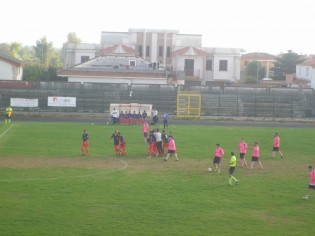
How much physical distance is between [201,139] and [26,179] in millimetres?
18718

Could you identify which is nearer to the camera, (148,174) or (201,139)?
(148,174)

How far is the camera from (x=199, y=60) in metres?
84.6

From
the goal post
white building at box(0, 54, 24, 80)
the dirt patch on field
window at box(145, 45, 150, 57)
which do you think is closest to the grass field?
the dirt patch on field

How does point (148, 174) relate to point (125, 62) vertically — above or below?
below

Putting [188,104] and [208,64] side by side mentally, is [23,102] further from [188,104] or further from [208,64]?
[208,64]

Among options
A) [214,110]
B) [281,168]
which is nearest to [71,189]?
[281,168]

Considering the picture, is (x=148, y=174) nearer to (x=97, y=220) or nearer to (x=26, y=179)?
(x=26, y=179)

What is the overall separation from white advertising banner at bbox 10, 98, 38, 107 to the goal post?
646 inches

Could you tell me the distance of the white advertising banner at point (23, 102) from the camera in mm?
58281

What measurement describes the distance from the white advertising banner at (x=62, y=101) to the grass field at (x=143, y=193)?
21505 mm

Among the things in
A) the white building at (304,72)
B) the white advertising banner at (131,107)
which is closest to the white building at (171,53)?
the white building at (304,72)

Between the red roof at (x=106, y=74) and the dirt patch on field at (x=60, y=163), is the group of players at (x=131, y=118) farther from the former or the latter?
the dirt patch on field at (x=60, y=163)

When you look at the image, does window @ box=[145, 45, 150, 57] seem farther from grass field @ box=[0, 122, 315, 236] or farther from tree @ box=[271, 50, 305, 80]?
grass field @ box=[0, 122, 315, 236]

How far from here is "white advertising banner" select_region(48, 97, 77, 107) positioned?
58.8 m
